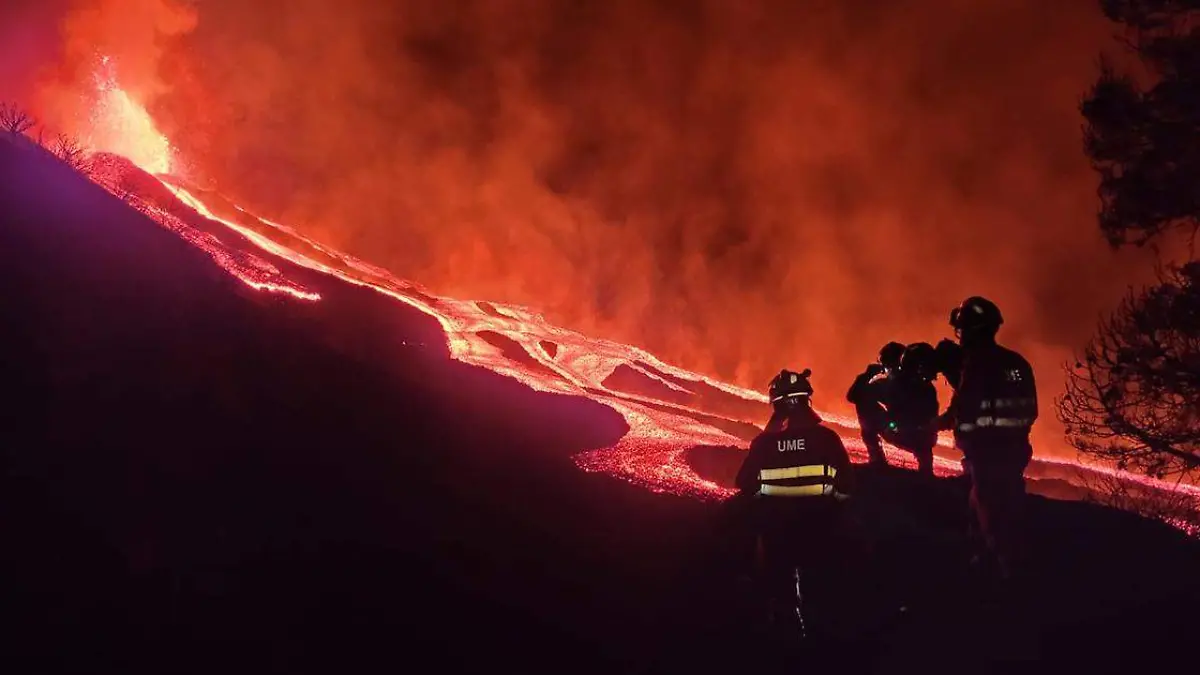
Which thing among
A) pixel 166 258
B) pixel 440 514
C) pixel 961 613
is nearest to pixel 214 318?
pixel 166 258

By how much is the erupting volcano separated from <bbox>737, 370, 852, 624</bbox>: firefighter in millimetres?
2040

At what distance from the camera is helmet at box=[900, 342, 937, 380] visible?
352 inches

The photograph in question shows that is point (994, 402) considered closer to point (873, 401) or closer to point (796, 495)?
point (796, 495)

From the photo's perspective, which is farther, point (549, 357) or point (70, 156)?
point (549, 357)

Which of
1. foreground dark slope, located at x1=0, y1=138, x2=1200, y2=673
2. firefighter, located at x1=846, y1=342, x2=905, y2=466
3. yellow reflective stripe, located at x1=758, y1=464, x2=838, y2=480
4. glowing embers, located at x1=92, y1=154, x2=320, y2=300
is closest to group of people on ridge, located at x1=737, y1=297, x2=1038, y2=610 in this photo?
yellow reflective stripe, located at x1=758, y1=464, x2=838, y2=480

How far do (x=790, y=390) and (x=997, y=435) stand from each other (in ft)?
5.91

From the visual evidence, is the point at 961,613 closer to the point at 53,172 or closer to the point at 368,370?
the point at 368,370

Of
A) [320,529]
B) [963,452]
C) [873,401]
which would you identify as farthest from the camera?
[873,401]

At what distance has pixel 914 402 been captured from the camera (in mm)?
9156

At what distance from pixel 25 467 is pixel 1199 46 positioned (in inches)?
610

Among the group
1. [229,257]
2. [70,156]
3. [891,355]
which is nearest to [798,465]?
[891,355]

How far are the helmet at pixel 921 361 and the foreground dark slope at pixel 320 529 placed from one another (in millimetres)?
1384

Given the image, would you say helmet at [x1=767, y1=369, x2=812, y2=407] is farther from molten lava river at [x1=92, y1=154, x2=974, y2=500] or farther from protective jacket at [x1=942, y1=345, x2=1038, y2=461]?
molten lava river at [x1=92, y1=154, x2=974, y2=500]

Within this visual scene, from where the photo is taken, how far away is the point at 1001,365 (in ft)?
21.6
